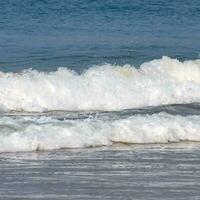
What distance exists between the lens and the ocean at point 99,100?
394 inches

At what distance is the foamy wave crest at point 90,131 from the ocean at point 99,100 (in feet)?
0.05

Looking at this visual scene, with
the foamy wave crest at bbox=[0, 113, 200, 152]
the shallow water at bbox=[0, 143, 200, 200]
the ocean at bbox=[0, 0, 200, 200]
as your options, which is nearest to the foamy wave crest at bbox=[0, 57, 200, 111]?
the ocean at bbox=[0, 0, 200, 200]

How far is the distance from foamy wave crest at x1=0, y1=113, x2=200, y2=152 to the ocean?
0.01 meters

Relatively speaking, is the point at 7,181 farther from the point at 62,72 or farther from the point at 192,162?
the point at 62,72

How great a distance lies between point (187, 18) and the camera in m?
26.8

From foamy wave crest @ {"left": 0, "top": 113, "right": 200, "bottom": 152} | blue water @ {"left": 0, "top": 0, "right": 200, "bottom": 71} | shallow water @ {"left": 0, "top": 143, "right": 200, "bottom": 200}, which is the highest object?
blue water @ {"left": 0, "top": 0, "right": 200, "bottom": 71}

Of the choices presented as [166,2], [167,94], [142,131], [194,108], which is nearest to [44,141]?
[142,131]

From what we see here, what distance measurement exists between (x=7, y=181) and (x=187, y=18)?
17543 millimetres

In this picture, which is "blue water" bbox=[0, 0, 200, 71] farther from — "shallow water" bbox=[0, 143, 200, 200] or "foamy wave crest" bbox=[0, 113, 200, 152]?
"shallow water" bbox=[0, 143, 200, 200]

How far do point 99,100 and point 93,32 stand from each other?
25.4 ft

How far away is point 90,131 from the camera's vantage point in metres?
12.4

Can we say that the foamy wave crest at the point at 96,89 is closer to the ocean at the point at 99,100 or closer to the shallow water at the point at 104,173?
the ocean at the point at 99,100

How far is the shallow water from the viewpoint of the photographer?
368 inches

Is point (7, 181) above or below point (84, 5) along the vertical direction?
below
